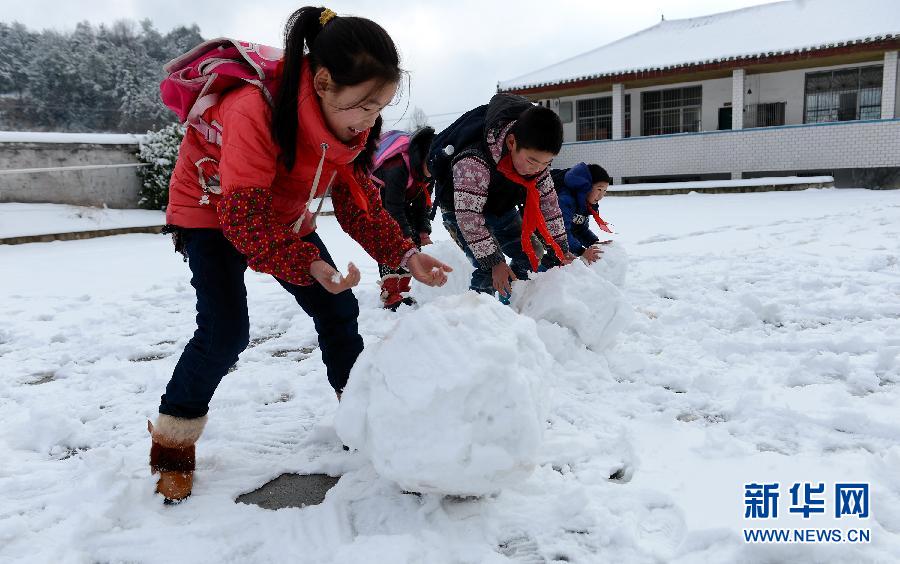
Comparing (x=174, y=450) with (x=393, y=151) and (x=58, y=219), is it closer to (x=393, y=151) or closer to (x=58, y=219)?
(x=393, y=151)

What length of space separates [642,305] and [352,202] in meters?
2.42

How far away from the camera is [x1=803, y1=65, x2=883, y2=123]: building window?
594 inches

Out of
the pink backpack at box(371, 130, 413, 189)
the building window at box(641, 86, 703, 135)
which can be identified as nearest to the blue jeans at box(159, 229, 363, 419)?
the pink backpack at box(371, 130, 413, 189)

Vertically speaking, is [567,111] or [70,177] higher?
[567,111]

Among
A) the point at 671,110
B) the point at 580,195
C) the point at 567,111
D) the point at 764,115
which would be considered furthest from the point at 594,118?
the point at 580,195

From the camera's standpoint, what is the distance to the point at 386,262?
2.23 meters

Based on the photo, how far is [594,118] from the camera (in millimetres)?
18516

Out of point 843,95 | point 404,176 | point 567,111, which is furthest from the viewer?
point 567,111

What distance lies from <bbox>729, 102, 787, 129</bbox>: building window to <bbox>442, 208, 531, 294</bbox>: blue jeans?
606 inches

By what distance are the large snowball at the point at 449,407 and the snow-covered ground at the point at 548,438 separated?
0.06 meters

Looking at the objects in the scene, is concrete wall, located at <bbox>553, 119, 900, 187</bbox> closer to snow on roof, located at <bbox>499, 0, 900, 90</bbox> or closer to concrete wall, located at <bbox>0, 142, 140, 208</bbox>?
snow on roof, located at <bbox>499, 0, 900, 90</bbox>

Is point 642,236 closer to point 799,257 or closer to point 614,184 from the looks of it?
point 799,257

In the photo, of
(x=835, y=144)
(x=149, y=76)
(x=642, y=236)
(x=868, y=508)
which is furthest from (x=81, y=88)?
(x=868, y=508)

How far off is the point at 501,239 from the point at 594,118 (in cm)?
1602
